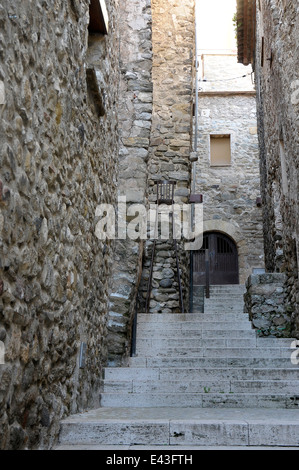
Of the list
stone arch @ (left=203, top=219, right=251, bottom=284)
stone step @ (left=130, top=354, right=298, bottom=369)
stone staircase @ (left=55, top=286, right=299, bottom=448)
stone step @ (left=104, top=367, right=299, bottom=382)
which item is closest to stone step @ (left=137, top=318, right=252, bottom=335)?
stone staircase @ (left=55, top=286, right=299, bottom=448)

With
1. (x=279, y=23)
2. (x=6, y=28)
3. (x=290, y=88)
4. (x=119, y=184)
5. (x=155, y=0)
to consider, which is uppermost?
(x=155, y=0)

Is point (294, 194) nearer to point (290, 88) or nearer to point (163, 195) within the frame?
point (290, 88)

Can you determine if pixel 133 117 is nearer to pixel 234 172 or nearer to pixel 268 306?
pixel 268 306

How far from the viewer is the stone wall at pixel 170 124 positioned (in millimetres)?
7207

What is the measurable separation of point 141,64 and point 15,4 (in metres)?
4.06

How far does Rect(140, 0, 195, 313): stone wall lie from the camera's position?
23.6 ft

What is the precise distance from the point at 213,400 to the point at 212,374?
1.43 ft

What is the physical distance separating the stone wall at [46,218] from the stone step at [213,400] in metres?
0.37

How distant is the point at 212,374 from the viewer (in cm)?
405

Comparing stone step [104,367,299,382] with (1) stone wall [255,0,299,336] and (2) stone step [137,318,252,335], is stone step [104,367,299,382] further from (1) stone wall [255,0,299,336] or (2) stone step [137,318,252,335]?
(1) stone wall [255,0,299,336]

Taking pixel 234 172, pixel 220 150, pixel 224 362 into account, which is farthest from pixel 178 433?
pixel 220 150
